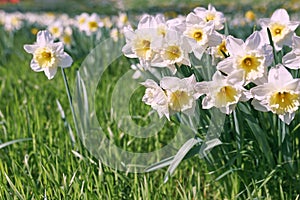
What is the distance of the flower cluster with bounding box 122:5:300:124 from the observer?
110 centimetres

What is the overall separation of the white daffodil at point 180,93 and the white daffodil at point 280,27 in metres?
0.29

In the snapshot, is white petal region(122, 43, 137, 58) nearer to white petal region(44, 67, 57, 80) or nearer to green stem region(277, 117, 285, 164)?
white petal region(44, 67, 57, 80)

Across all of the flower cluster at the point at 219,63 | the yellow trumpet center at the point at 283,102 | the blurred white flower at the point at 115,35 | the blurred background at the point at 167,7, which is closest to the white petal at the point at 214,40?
the flower cluster at the point at 219,63

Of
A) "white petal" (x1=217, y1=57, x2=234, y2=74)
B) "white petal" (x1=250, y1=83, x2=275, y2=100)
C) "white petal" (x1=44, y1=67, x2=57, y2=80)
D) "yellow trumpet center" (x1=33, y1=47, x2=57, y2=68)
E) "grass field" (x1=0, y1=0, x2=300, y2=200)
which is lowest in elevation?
"grass field" (x1=0, y1=0, x2=300, y2=200)

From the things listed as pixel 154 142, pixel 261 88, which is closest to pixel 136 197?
pixel 261 88

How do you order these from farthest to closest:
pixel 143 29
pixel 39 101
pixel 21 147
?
pixel 39 101, pixel 21 147, pixel 143 29

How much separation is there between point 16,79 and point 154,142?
46.8 inches

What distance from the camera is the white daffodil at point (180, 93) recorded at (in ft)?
3.68

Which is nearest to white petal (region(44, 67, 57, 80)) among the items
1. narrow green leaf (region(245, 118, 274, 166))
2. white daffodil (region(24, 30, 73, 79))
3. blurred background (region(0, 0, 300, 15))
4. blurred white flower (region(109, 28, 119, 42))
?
white daffodil (region(24, 30, 73, 79))

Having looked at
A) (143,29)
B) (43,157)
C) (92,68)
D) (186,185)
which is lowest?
(186,185)

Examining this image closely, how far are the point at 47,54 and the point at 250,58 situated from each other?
586 millimetres

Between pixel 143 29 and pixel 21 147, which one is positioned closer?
pixel 143 29

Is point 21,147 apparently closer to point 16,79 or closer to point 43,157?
point 43,157

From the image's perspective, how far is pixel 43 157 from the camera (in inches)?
56.8
